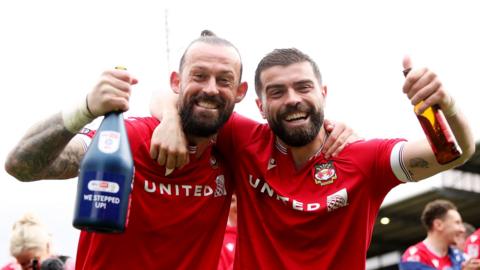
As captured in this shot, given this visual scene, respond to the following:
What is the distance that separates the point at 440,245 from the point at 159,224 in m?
5.96

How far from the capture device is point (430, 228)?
9.54 metres

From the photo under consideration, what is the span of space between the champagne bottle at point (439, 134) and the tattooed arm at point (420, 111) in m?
0.06

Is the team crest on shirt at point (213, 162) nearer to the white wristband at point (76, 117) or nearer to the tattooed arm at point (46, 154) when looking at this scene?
the tattooed arm at point (46, 154)

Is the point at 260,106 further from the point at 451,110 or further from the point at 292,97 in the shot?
the point at 451,110

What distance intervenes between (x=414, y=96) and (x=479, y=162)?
700 inches

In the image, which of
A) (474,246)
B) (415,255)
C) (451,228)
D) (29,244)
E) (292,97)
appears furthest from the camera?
(451,228)

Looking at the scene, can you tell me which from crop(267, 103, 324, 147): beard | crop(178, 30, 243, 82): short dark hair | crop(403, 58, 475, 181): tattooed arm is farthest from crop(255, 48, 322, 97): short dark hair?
crop(403, 58, 475, 181): tattooed arm

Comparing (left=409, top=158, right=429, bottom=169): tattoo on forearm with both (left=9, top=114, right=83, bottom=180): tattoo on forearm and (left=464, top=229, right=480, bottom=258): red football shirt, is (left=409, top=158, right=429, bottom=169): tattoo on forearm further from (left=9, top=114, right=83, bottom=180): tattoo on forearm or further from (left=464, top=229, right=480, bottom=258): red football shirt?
(left=464, top=229, right=480, bottom=258): red football shirt

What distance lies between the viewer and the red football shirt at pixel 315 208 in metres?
4.32

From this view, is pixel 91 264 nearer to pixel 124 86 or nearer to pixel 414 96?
pixel 124 86

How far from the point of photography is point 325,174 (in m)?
4.45

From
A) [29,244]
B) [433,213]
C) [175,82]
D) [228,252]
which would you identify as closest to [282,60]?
[175,82]

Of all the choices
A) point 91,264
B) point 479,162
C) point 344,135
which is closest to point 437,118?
point 344,135

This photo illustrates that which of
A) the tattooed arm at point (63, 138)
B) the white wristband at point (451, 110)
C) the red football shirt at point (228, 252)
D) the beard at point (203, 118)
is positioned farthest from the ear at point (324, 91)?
the red football shirt at point (228, 252)
